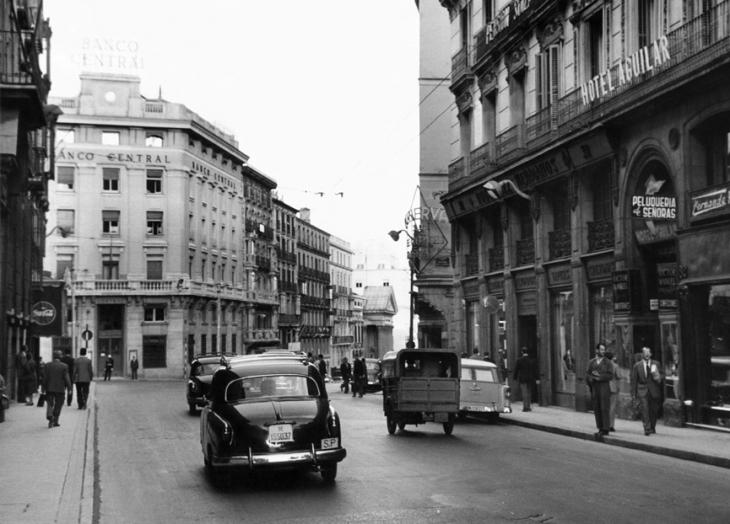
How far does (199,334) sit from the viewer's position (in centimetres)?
8144

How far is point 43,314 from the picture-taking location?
34312 millimetres

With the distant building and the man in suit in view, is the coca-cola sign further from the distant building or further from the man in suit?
the distant building

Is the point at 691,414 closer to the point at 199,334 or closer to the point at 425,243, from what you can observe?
the point at 425,243

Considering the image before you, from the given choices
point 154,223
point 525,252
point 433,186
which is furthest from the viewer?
point 154,223

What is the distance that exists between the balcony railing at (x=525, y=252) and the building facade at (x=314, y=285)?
87430 mm

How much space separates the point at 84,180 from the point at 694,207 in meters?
63.2

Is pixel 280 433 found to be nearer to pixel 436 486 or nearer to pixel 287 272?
pixel 436 486

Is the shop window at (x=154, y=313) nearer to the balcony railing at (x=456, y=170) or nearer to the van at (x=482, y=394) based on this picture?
the balcony railing at (x=456, y=170)

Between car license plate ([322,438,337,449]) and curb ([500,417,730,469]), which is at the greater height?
car license plate ([322,438,337,449])

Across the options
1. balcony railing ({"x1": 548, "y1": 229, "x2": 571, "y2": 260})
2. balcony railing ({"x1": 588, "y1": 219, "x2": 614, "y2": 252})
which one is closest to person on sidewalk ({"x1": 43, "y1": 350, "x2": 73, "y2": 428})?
balcony railing ({"x1": 588, "y1": 219, "x2": 614, "y2": 252})

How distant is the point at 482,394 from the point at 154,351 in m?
55.3

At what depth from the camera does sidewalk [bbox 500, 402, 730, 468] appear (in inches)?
643

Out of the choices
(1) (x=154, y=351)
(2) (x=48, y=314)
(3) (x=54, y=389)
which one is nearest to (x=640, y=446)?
(3) (x=54, y=389)

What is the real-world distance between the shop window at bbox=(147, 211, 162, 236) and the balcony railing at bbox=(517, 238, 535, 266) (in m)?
50.6
